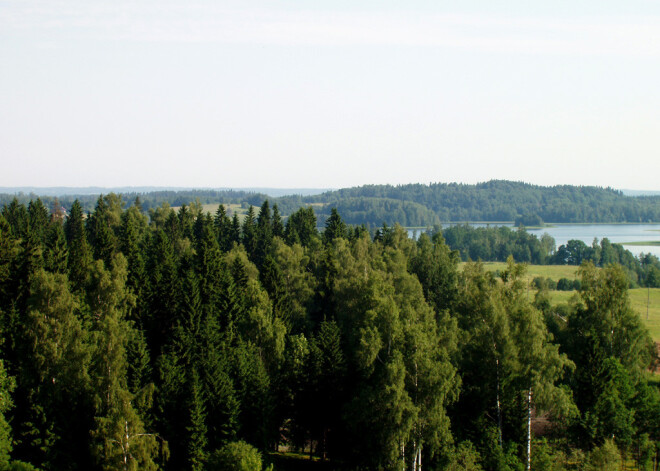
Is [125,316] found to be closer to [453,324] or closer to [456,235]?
[453,324]

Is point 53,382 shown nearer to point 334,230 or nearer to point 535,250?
point 334,230

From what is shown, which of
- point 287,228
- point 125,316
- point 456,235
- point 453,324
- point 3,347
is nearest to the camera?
point 3,347

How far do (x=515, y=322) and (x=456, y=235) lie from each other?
5959 inches

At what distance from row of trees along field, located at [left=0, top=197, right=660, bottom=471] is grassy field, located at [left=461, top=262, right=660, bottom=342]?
32.5ft

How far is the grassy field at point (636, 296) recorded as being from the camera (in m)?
89.0

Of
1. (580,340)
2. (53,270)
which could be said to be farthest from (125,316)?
(580,340)

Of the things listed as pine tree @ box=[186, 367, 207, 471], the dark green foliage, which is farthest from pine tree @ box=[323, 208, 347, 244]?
pine tree @ box=[186, 367, 207, 471]

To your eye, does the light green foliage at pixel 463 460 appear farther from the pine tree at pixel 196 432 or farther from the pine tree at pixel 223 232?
the pine tree at pixel 223 232

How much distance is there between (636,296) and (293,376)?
9245 cm

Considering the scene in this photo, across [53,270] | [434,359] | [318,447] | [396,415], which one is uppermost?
[53,270]

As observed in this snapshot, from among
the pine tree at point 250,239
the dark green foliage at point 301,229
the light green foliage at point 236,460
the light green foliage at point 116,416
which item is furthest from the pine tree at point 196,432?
the pine tree at point 250,239

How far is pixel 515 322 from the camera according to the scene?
140 ft

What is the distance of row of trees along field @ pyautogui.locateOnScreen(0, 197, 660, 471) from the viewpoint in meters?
36.7

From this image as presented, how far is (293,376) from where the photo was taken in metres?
45.7
